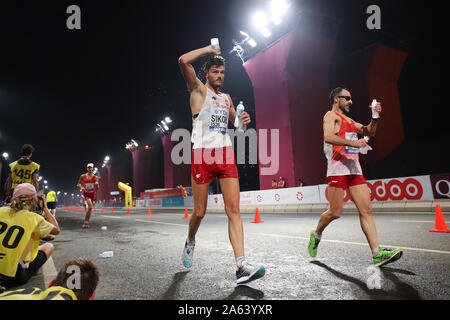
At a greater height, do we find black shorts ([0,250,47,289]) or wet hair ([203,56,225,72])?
wet hair ([203,56,225,72])

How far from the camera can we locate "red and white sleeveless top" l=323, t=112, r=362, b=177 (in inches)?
Answer: 140

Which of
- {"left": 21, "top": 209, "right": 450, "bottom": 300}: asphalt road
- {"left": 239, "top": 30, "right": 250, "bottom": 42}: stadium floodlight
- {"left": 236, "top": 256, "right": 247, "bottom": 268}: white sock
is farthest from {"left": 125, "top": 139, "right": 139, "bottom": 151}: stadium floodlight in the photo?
{"left": 236, "top": 256, "right": 247, "bottom": 268}: white sock

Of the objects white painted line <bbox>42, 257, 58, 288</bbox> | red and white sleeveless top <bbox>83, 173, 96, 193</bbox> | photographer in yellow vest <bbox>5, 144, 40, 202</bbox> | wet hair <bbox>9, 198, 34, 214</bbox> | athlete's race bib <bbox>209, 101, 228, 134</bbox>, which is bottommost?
white painted line <bbox>42, 257, 58, 288</bbox>

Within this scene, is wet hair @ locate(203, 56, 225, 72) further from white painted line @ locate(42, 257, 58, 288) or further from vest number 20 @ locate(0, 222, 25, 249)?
white painted line @ locate(42, 257, 58, 288)

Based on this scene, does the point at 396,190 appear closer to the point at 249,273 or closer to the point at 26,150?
the point at 249,273

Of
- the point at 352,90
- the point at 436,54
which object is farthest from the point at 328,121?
the point at 436,54

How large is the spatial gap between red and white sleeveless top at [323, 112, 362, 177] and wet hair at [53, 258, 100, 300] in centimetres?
297

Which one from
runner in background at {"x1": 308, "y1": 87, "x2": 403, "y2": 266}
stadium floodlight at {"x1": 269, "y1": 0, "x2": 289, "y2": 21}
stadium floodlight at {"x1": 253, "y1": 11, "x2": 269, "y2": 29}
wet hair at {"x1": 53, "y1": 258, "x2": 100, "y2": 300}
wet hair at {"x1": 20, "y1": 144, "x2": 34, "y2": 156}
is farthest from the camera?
stadium floodlight at {"x1": 253, "y1": 11, "x2": 269, "y2": 29}

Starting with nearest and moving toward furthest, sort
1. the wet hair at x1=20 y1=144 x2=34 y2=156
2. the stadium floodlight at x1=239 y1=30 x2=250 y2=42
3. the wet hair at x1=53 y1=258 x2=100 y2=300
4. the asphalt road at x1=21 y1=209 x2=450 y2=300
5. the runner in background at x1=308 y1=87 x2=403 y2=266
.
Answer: the wet hair at x1=53 y1=258 x2=100 y2=300 → the asphalt road at x1=21 y1=209 x2=450 y2=300 → the runner in background at x1=308 y1=87 x2=403 y2=266 → the wet hair at x1=20 y1=144 x2=34 y2=156 → the stadium floodlight at x1=239 y1=30 x2=250 y2=42

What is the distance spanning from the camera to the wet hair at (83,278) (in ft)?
5.74

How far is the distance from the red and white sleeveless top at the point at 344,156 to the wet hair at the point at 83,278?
297cm

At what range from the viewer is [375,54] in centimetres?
2205

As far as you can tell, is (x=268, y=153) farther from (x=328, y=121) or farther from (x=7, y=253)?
(x=7, y=253)

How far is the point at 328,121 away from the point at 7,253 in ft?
12.4
